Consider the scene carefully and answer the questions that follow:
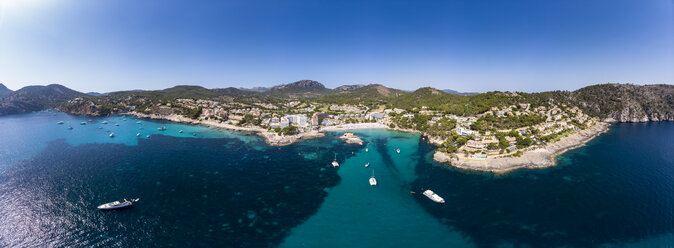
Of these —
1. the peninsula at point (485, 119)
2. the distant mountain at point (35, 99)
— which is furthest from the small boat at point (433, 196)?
the distant mountain at point (35, 99)

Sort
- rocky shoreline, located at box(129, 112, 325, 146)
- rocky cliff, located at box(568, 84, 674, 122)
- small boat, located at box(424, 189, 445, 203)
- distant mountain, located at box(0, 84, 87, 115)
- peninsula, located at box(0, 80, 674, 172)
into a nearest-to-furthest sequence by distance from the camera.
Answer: small boat, located at box(424, 189, 445, 203), peninsula, located at box(0, 80, 674, 172), rocky shoreline, located at box(129, 112, 325, 146), rocky cliff, located at box(568, 84, 674, 122), distant mountain, located at box(0, 84, 87, 115)

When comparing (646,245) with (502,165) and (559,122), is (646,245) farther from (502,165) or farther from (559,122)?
(559,122)

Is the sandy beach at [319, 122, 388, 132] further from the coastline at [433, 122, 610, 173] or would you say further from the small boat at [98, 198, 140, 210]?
the small boat at [98, 198, 140, 210]

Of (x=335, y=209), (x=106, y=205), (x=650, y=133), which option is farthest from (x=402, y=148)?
(x=650, y=133)

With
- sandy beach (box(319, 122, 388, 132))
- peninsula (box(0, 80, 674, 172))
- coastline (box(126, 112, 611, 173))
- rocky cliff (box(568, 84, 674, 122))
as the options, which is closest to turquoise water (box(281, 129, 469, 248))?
coastline (box(126, 112, 611, 173))

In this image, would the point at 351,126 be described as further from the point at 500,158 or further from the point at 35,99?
the point at 35,99

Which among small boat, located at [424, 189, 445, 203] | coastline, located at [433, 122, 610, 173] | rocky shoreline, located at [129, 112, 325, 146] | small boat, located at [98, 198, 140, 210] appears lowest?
small boat, located at [424, 189, 445, 203]
